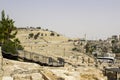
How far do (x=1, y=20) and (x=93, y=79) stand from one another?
13462 mm

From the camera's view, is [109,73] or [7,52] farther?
[109,73]

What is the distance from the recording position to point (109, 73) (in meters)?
24.4

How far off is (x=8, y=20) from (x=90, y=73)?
40.5 feet

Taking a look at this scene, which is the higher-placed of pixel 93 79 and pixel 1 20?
pixel 1 20

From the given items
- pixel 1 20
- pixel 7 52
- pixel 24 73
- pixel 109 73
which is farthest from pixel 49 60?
pixel 24 73

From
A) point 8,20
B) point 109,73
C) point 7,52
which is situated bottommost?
point 109,73

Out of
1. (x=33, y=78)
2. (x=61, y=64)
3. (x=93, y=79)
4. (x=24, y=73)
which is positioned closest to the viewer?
(x=33, y=78)

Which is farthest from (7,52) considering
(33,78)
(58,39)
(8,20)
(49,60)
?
(58,39)

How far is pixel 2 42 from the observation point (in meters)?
26.6

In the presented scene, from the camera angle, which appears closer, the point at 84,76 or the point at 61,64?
the point at 84,76

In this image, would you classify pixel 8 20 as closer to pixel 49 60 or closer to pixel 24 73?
pixel 49 60

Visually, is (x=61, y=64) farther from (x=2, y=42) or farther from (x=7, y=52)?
(x=2, y=42)

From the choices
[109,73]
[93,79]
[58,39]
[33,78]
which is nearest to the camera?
[33,78]

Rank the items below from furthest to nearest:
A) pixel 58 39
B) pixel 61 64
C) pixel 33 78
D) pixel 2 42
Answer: pixel 58 39 → pixel 2 42 → pixel 61 64 → pixel 33 78
